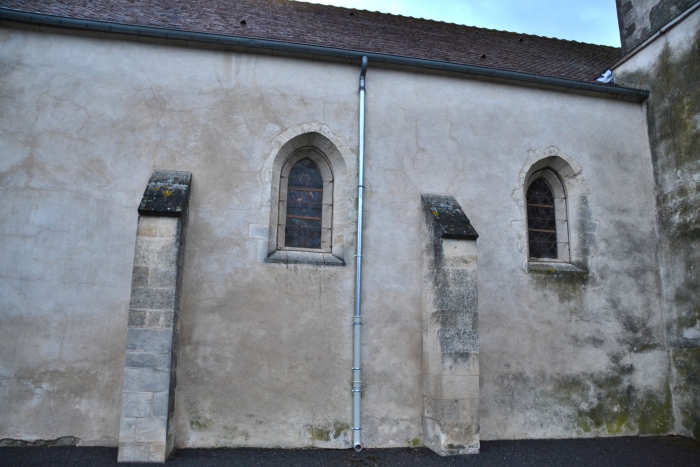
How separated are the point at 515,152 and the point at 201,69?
472 centimetres

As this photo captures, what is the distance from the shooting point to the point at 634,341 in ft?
26.3

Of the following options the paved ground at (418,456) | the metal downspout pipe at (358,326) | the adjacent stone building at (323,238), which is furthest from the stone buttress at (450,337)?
the metal downspout pipe at (358,326)

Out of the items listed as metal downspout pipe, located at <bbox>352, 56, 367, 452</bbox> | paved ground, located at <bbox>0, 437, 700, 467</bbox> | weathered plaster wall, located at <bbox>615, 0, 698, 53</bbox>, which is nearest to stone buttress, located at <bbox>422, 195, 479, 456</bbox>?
paved ground, located at <bbox>0, 437, 700, 467</bbox>

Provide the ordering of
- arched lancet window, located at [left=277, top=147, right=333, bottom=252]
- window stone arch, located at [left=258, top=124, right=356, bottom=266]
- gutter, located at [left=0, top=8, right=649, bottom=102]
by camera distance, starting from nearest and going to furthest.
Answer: gutter, located at [left=0, top=8, right=649, bottom=102] < window stone arch, located at [left=258, top=124, right=356, bottom=266] < arched lancet window, located at [left=277, top=147, right=333, bottom=252]

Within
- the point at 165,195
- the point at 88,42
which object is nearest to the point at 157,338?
the point at 165,195

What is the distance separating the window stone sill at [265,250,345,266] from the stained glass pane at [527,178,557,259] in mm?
3173

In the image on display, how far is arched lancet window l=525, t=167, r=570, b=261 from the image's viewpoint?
27.4 feet

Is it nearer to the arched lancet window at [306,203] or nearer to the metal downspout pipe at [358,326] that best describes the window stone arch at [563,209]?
the metal downspout pipe at [358,326]

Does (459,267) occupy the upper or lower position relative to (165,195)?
lower

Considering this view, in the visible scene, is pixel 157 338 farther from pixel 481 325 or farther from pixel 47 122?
pixel 481 325

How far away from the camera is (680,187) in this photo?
8.19 meters

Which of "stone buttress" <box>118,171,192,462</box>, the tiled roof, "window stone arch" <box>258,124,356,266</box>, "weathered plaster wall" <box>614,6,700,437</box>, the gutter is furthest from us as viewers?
the tiled roof

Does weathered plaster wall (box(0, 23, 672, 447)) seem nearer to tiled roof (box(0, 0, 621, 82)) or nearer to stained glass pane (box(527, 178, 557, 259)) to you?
stained glass pane (box(527, 178, 557, 259))

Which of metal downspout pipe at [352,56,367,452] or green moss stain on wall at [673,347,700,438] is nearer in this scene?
metal downspout pipe at [352,56,367,452]
